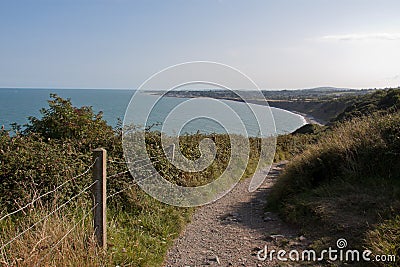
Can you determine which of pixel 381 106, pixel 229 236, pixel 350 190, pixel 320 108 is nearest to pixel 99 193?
pixel 229 236

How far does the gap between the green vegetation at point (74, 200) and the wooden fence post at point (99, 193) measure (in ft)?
0.34

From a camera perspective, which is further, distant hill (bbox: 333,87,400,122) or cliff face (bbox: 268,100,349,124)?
cliff face (bbox: 268,100,349,124)

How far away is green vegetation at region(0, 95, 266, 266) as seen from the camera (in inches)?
145

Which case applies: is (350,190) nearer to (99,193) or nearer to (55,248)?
(99,193)

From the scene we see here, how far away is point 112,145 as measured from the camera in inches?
298

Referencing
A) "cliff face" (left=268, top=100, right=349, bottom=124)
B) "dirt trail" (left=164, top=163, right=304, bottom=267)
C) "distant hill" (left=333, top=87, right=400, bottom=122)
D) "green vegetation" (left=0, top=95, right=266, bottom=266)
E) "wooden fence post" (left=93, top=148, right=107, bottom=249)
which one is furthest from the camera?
"cliff face" (left=268, top=100, right=349, bottom=124)

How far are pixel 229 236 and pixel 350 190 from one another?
242 cm

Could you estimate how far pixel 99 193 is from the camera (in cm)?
399

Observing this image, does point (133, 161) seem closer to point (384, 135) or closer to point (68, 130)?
point (68, 130)

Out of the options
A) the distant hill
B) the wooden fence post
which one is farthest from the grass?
the distant hill

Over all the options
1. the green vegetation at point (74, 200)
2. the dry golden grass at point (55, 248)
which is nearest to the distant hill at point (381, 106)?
the green vegetation at point (74, 200)

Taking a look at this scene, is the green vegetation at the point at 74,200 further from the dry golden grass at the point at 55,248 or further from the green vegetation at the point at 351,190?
the green vegetation at the point at 351,190

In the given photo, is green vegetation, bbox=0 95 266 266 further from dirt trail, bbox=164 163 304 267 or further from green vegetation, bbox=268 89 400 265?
green vegetation, bbox=268 89 400 265

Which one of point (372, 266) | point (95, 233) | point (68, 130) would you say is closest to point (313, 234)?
point (372, 266)
